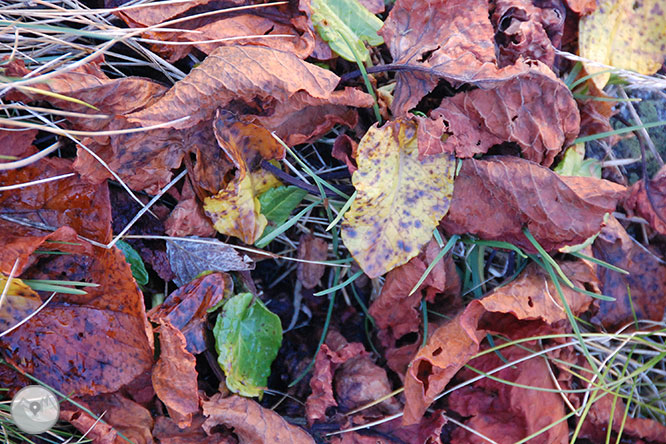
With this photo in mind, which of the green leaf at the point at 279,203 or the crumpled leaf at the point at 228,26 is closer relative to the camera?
the crumpled leaf at the point at 228,26

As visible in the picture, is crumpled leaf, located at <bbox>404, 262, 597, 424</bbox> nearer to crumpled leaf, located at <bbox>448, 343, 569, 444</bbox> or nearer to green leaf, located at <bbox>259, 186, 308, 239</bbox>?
crumpled leaf, located at <bbox>448, 343, 569, 444</bbox>

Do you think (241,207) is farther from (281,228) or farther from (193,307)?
(193,307)

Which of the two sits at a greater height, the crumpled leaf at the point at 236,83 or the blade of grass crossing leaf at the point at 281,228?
the crumpled leaf at the point at 236,83

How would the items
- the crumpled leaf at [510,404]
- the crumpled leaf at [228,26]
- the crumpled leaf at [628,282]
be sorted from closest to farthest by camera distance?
the crumpled leaf at [228,26]
the crumpled leaf at [510,404]
the crumpled leaf at [628,282]

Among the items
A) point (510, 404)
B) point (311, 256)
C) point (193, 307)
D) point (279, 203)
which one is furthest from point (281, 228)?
point (510, 404)

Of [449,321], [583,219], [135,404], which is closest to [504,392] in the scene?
[449,321]

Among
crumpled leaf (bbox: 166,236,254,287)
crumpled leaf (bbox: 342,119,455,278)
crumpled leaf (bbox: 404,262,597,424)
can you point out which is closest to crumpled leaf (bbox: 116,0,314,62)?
crumpled leaf (bbox: 342,119,455,278)

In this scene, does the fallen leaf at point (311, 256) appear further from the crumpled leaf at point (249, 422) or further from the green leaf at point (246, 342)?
the crumpled leaf at point (249, 422)

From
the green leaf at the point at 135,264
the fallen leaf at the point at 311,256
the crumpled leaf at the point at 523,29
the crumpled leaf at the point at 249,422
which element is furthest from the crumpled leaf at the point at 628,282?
the green leaf at the point at 135,264
